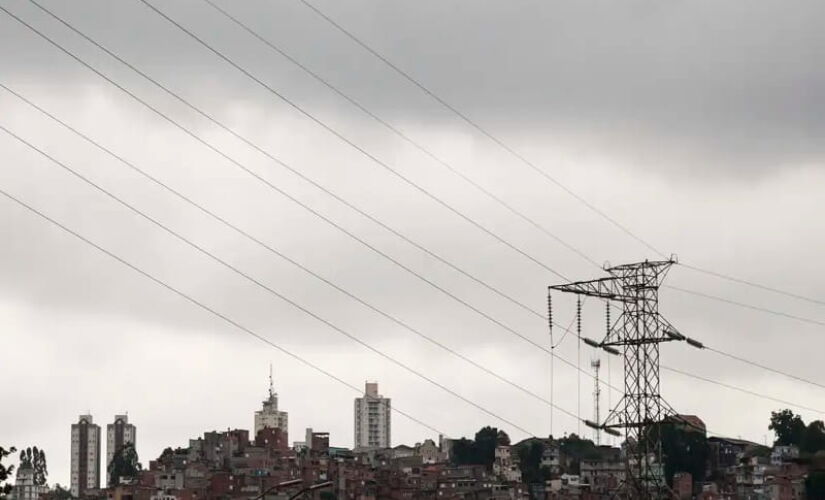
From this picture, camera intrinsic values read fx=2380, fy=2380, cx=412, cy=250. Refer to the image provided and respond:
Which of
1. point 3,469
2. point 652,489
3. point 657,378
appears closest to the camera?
point 3,469

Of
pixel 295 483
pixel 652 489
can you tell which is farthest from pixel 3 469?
pixel 652 489

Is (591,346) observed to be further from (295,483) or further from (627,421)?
(295,483)

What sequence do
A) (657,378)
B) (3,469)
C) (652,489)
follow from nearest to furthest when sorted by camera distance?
(3,469), (657,378), (652,489)

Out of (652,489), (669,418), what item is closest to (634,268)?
(669,418)

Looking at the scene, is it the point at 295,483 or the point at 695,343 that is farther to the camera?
the point at 695,343

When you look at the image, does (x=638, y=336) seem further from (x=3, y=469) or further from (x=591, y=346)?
(x=3, y=469)

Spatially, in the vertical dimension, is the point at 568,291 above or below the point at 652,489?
above

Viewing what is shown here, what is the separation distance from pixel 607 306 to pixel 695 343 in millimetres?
5617

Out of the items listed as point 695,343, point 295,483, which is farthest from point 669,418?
point 295,483

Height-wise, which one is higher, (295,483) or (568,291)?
(568,291)

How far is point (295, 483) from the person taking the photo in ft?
243

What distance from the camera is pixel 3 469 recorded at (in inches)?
2825

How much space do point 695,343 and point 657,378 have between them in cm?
553

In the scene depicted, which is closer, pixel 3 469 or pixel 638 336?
pixel 3 469
